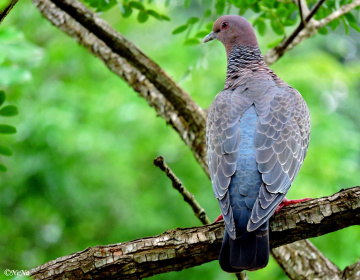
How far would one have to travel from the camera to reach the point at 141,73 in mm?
5164

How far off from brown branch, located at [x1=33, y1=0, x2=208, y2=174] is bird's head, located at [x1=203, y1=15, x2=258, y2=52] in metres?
0.72

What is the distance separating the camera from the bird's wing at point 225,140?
3803mm

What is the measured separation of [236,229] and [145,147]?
3980 millimetres

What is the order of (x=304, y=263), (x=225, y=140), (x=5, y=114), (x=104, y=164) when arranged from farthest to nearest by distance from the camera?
(x=104, y=164), (x=304, y=263), (x=225, y=140), (x=5, y=114)

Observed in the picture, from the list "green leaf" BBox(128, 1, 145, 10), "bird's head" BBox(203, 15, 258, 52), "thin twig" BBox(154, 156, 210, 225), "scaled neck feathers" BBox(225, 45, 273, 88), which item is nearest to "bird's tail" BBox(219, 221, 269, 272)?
"thin twig" BBox(154, 156, 210, 225)

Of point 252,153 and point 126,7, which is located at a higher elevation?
point 126,7

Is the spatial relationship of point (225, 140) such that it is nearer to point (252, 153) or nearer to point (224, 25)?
point (252, 153)

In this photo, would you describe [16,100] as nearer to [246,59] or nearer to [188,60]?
[188,60]

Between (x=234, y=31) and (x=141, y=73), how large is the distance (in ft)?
3.63

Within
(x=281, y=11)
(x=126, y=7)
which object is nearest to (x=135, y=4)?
(x=126, y=7)

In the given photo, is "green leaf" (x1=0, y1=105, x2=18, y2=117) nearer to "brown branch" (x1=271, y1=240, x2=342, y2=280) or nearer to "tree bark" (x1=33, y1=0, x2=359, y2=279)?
"tree bark" (x1=33, y1=0, x2=359, y2=279)

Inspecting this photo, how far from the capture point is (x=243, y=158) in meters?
3.96

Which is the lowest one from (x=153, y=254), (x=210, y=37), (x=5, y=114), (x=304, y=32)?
(x=153, y=254)

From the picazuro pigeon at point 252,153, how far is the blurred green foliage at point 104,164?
214cm
